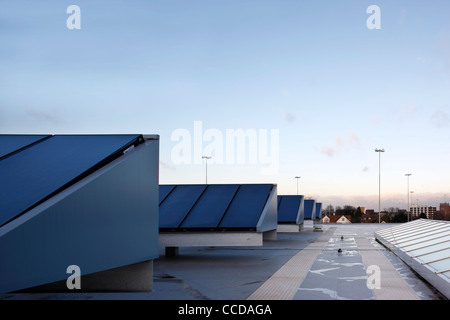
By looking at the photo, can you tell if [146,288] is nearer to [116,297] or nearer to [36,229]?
[116,297]

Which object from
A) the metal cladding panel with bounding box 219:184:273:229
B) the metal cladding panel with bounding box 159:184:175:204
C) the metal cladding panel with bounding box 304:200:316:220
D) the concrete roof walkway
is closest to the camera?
the concrete roof walkway

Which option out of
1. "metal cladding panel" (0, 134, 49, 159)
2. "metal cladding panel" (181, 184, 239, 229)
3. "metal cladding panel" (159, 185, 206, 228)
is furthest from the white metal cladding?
"metal cladding panel" (0, 134, 49, 159)

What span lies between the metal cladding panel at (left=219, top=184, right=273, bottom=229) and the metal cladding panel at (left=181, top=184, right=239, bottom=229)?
32cm

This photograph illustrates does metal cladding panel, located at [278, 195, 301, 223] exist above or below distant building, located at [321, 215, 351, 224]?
above

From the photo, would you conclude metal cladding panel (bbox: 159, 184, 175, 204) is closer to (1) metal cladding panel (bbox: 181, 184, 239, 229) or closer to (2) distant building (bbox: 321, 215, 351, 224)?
(1) metal cladding panel (bbox: 181, 184, 239, 229)

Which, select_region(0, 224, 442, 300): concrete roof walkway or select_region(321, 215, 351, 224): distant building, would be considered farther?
select_region(321, 215, 351, 224): distant building

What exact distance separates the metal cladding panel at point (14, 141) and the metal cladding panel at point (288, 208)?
33.7 m

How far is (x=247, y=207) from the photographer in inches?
910

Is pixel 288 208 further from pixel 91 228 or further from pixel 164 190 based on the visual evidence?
pixel 91 228

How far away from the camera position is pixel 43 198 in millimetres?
8094

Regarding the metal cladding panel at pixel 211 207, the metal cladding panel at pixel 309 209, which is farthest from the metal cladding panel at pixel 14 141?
the metal cladding panel at pixel 309 209

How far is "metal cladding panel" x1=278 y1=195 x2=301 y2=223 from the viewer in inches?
1735

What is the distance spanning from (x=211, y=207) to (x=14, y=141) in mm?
12816
